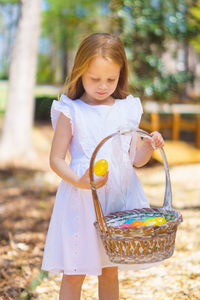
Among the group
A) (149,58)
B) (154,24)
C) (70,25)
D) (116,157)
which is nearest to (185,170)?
(149,58)

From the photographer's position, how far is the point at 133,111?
8.09 ft

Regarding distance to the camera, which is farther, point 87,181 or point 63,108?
point 63,108

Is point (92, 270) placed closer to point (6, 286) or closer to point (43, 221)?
point (6, 286)

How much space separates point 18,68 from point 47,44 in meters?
42.1

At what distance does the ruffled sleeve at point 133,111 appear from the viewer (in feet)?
8.04

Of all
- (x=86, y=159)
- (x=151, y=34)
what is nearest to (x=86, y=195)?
(x=86, y=159)

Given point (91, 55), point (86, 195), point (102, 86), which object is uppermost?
point (91, 55)

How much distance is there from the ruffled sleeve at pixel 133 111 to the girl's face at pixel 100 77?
0.63 feet

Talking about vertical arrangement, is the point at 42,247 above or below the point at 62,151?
below

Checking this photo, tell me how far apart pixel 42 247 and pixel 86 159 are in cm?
208

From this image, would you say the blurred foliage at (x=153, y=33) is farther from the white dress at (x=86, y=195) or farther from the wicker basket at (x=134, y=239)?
the wicker basket at (x=134, y=239)

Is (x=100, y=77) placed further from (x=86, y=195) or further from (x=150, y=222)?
(x=150, y=222)

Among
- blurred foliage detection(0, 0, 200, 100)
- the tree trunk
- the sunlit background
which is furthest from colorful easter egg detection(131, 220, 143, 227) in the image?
the tree trunk

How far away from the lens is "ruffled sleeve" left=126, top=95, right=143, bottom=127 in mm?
2449
